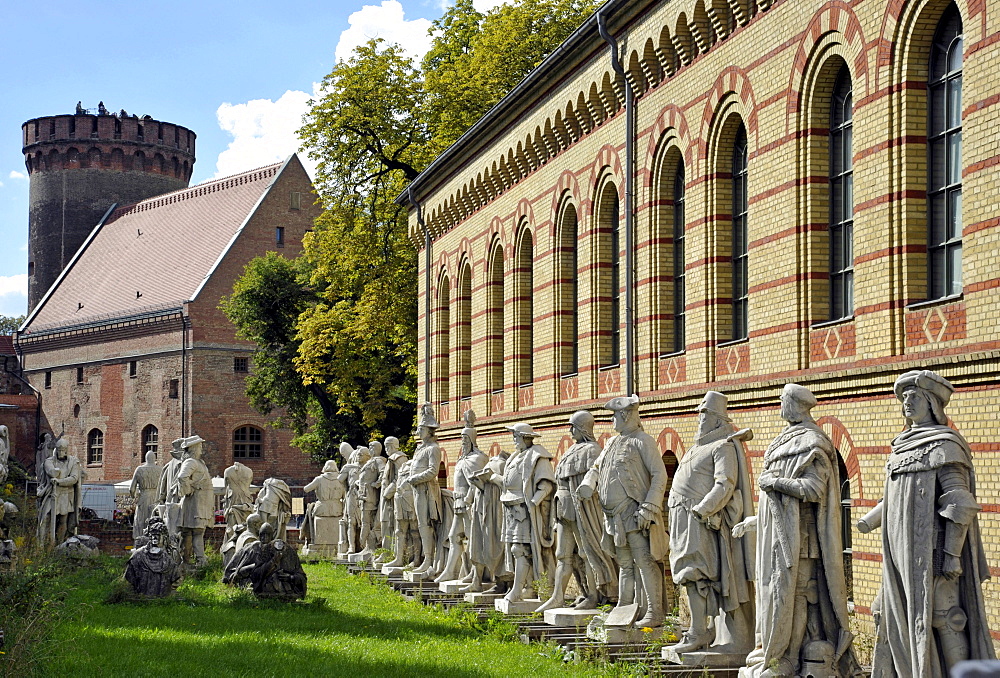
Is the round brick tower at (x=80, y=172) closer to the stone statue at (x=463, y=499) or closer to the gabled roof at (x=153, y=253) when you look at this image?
the gabled roof at (x=153, y=253)

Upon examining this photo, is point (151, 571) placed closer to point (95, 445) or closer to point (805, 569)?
point (805, 569)

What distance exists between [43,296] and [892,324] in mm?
69351

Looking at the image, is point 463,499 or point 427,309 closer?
point 463,499

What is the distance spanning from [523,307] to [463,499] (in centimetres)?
699

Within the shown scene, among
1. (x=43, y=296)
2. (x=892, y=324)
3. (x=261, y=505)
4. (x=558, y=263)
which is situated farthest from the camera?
(x=43, y=296)

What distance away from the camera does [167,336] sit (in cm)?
6150

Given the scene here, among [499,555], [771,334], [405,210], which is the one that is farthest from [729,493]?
[405,210]

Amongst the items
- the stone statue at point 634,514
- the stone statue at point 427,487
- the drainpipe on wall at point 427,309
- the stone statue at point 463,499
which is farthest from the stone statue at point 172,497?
the stone statue at point 634,514

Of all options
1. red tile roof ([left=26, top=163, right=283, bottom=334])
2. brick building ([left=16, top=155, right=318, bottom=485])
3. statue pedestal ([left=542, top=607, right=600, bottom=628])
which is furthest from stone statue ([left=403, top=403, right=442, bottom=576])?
red tile roof ([left=26, top=163, right=283, bottom=334])

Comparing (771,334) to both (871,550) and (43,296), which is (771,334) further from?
(43,296)

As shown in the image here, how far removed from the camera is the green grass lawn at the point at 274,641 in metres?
13.2

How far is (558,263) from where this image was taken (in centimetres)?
2433

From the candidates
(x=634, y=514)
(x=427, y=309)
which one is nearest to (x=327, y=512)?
(x=427, y=309)

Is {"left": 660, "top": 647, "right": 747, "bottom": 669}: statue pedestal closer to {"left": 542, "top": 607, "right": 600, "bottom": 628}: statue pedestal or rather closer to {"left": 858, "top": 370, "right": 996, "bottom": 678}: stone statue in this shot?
{"left": 858, "top": 370, "right": 996, "bottom": 678}: stone statue
